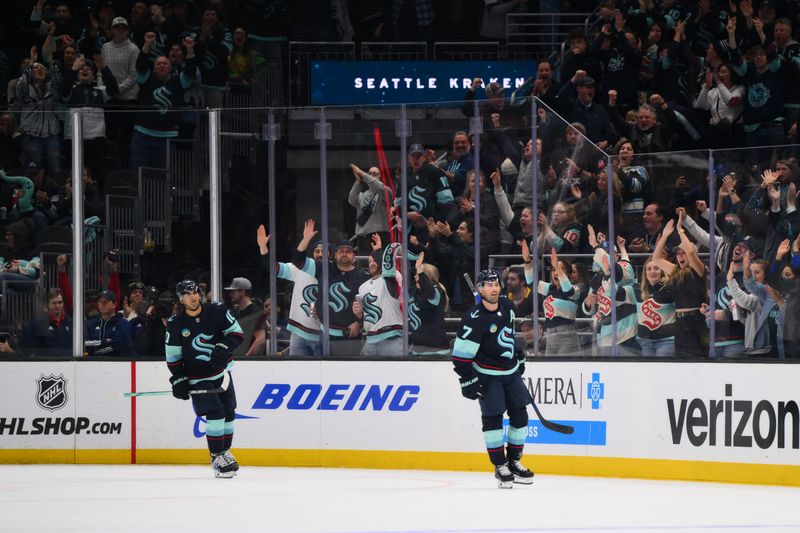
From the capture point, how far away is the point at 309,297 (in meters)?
10.5

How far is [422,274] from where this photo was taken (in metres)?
10.2

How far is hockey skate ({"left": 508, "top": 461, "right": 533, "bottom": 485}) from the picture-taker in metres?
9.00

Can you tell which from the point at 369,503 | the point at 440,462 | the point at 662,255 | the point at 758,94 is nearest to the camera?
the point at 369,503

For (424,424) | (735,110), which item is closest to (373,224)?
(424,424)

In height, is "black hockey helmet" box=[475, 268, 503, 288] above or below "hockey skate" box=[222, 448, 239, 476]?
above

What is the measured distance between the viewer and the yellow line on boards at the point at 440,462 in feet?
29.3

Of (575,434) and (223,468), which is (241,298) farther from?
(575,434)

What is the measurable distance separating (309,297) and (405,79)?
4719 mm

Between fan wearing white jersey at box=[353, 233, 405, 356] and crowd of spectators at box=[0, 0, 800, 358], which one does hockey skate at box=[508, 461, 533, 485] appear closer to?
crowd of spectators at box=[0, 0, 800, 358]

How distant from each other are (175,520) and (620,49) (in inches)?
293

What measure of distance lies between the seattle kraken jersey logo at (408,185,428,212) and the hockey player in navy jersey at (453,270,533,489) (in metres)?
1.32

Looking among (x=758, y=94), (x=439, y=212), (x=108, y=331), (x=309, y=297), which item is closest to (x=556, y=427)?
(x=439, y=212)

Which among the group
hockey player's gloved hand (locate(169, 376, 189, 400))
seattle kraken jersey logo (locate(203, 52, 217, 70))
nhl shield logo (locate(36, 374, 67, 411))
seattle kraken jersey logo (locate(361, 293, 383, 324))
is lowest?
nhl shield logo (locate(36, 374, 67, 411))

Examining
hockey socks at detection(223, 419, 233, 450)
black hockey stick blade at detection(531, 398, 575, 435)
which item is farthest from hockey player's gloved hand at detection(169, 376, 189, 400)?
black hockey stick blade at detection(531, 398, 575, 435)
